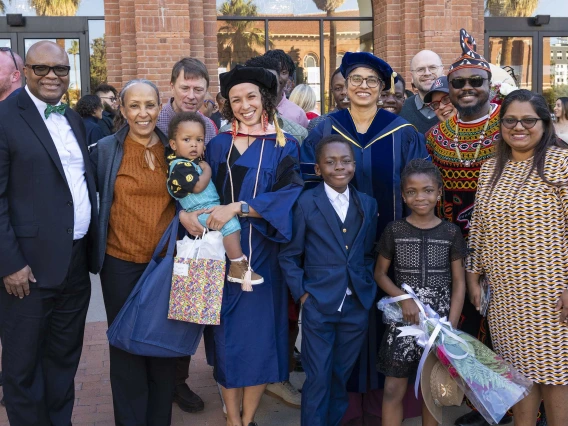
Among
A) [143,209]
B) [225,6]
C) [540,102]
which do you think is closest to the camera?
[540,102]

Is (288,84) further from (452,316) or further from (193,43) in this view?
(193,43)

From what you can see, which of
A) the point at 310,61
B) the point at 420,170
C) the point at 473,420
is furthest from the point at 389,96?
the point at 310,61

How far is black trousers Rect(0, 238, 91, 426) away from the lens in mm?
3480

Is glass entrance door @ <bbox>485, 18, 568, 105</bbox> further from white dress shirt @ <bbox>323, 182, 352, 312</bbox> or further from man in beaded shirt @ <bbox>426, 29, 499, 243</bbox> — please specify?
white dress shirt @ <bbox>323, 182, 352, 312</bbox>

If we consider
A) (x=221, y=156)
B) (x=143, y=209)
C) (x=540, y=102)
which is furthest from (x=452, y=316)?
(x=143, y=209)

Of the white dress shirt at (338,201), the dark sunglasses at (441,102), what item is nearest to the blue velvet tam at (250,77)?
the white dress shirt at (338,201)

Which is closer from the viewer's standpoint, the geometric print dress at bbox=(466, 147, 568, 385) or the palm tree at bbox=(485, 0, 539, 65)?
the geometric print dress at bbox=(466, 147, 568, 385)

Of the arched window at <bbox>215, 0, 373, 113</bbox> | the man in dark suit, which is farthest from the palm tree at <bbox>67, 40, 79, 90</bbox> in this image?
the man in dark suit

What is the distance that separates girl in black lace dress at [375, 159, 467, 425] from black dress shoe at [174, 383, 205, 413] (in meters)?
1.40

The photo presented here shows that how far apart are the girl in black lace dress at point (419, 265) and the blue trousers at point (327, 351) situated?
0.62ft

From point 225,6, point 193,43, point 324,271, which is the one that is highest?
point 225,6

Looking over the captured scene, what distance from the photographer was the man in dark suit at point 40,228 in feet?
11.0

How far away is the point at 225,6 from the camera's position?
9641 mm

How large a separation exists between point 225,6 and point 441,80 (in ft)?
18.1
